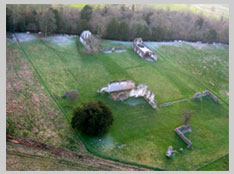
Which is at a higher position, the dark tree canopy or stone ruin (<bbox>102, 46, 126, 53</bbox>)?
the dark tree canopy

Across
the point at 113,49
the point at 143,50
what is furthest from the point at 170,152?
the point at 113,49

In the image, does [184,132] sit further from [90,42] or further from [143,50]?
[90,42]

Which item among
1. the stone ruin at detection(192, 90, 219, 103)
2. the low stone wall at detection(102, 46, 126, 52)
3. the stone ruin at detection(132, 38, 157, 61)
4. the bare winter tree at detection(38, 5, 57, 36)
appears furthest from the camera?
the bare winter tree at detection(38, 5, 57, 36)

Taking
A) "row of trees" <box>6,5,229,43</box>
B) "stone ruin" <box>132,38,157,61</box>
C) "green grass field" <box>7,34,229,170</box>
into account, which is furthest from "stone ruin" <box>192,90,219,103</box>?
"row of trees" <box>6,5,229,43</box>

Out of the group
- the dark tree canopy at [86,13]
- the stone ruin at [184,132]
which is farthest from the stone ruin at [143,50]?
the stone ruin at [184,132]

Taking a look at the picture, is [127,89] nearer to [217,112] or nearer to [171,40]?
[217,112]

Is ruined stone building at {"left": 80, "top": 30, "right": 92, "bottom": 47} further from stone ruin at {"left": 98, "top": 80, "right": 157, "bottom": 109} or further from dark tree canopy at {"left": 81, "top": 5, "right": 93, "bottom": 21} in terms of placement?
stone ruin at {"left": 98, "top": 80, "right": 157, "bottom": 109}

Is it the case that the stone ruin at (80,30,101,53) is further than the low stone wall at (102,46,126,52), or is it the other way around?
the low stone wall at (102,46,126,52)
